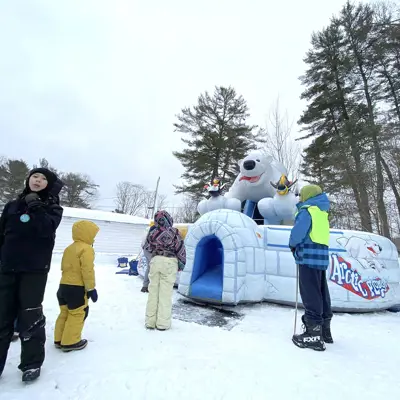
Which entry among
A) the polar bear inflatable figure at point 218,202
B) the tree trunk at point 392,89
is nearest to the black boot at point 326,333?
the polar bear inflatable figure at point 218,202

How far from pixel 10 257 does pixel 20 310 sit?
1.45 feet

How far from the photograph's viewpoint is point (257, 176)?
313 inches

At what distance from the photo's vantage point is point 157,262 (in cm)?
365

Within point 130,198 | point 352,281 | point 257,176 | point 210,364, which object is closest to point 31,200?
point 210,364

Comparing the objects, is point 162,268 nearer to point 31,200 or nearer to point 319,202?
point 31,200

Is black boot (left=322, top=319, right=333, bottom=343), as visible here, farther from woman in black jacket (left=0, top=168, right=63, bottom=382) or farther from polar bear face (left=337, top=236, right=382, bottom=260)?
woman in black jacket (left=0, top=168, right=63, bottom=382)

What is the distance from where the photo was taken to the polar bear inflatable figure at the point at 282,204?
685 centimetres

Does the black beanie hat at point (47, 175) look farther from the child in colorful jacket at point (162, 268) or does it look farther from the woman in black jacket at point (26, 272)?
the child in colorful jacket at point (162, 268)

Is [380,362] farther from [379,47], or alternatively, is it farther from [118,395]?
[379,47]

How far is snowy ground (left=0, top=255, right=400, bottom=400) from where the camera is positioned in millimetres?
2066

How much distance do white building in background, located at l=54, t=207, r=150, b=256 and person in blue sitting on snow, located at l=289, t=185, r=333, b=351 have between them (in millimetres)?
13804

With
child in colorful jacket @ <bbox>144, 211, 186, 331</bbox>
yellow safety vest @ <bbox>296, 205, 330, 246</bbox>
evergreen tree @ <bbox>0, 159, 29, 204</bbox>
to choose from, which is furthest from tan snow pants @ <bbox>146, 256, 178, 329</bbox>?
evergreen tree @ <bbox>0, 159, 29, 204</bbox>

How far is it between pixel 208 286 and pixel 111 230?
1271cm

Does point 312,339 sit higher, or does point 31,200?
point 31,200
